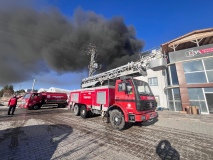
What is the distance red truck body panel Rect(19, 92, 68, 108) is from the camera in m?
14.8

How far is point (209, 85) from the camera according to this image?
10242 mm

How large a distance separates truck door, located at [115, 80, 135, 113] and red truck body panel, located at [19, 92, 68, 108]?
13741 mm

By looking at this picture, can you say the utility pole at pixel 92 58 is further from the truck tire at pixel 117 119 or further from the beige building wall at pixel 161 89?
the truck tire at pixel 117 119

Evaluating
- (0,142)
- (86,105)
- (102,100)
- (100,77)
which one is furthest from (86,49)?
(0,142)

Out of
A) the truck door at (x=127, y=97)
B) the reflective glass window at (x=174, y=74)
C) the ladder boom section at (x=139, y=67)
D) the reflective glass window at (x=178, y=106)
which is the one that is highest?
the reflective glass window at (x=174, y=74)

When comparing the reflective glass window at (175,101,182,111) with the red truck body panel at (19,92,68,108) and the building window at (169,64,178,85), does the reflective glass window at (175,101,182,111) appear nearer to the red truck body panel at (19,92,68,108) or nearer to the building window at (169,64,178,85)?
the building window at (169,64,178,85)

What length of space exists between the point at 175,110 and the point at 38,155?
13.1m

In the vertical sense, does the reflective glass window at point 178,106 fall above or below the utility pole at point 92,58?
below

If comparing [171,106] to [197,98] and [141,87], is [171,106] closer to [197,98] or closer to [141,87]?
[197,98]

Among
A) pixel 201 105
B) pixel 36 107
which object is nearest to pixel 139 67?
pixel 201 105

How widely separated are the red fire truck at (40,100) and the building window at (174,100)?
15.5 metres

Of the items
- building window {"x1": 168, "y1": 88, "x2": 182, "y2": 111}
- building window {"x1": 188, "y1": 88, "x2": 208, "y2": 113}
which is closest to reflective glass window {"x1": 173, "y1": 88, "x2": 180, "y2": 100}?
building window {"x1": 168, "y1": 88, "x2": 182, "y2": 111}

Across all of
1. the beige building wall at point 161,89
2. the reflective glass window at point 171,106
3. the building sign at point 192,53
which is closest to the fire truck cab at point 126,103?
the reflective glass window at point 171,106

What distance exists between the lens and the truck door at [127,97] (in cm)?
520
